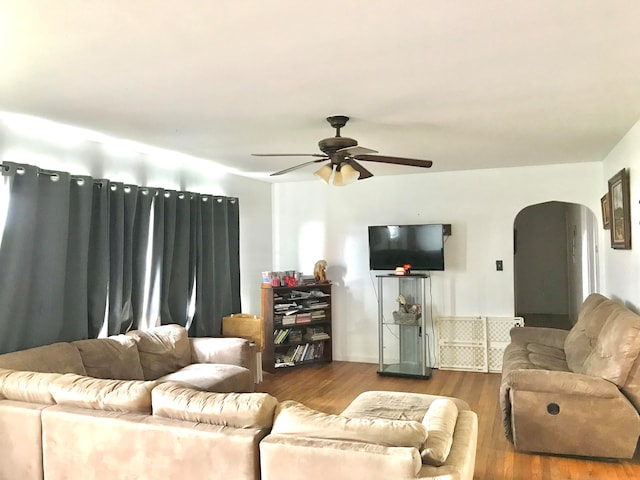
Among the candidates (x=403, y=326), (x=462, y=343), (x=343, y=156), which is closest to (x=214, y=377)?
(x=343, y=156)

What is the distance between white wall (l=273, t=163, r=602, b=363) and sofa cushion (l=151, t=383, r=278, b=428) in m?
4.20

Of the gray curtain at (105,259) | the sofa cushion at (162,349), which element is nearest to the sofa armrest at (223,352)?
the sofa cushion at (162,349)

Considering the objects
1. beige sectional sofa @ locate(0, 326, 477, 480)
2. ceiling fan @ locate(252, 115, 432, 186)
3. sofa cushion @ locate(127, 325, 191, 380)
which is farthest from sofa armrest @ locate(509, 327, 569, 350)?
sofa cushion @ locate(127, 325, 191, 380)

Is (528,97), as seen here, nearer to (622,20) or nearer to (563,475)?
(622,20)

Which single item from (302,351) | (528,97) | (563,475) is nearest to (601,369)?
(563,475)

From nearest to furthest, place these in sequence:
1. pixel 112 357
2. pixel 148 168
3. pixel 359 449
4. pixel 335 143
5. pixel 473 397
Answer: pixel 359 449 → pixel 335 143 → pixel 112 357 → pixel 148 168 → pixel 473 397

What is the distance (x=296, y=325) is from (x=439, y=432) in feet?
13.3

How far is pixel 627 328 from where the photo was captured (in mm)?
3219

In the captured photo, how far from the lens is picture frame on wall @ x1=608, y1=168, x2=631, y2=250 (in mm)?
4004

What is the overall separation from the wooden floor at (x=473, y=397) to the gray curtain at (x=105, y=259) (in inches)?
45.0

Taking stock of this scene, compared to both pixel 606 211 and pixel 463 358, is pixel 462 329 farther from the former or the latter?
pixel 606 211

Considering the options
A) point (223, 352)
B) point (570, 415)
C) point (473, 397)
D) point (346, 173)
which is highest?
point (346, 173)

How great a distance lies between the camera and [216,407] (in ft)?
7.19

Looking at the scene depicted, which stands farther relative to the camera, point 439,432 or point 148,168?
point 148,168
